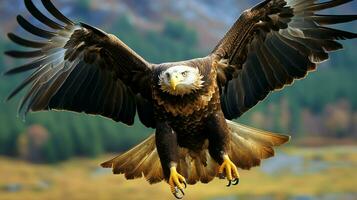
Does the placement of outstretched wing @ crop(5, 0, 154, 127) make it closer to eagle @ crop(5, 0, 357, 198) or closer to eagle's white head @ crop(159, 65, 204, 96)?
eagle @ crop(5, 0, 357, 198)

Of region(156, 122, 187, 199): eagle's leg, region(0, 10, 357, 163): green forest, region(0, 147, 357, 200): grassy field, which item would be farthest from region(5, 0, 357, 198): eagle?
region(0, 147, 357, 200): grassy field

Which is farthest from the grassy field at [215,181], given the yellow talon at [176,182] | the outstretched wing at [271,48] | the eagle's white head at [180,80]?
the eagle's white head at [180,80]

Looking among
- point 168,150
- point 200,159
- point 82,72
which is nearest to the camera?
point 168,150

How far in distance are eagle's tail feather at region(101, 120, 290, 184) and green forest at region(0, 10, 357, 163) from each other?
18.1 m

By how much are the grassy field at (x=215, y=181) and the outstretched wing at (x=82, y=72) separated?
63.5 ft

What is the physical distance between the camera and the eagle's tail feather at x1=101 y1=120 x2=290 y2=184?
5688mm

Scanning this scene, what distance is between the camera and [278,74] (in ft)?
19.3

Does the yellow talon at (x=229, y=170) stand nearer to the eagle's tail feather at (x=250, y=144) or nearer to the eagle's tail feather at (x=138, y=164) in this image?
the eagle's tail feather at (x=250, y=144)

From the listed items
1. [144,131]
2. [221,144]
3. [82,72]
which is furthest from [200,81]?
[144,131]

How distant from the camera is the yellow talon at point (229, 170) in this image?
17.1 feet

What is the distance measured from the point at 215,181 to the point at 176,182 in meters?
22.2

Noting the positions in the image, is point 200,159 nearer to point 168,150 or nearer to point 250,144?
point 250,144

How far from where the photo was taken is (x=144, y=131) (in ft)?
77.6

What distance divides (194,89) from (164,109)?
305mm
